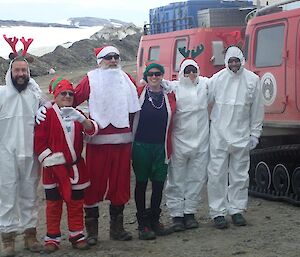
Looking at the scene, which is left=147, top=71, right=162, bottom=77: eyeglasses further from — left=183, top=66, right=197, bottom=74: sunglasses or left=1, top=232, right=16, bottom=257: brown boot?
left=1, top=232, right=16, bottom=257: brown boot

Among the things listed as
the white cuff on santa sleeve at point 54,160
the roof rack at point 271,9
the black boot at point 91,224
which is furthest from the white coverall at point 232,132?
the white cuff on santa sleeve at point 54,160

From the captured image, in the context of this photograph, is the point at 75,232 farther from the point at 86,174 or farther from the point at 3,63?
the point at 3,63

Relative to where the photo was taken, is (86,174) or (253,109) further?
(253,109)

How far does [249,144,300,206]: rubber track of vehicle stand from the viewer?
8477 millimetres

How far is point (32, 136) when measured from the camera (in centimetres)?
654

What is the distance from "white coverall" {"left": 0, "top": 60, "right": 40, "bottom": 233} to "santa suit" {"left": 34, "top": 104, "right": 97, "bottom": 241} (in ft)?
0.46

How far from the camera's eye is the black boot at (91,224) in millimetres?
6730

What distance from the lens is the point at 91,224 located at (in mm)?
6762

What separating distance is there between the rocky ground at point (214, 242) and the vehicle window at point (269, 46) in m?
1.95

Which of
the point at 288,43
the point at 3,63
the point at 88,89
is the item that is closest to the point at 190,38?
the point at 288,43

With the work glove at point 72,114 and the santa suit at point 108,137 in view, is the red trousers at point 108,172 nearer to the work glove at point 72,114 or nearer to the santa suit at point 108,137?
the santa suit at point 108,137

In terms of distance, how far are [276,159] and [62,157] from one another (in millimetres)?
3492

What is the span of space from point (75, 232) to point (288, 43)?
3.56 meters

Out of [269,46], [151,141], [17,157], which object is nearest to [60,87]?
[17,157]
